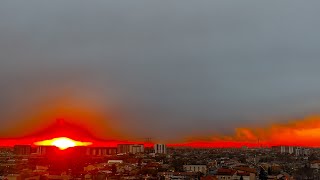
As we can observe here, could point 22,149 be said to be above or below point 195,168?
above

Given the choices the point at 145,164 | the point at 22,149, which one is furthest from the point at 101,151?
the point at 145,164

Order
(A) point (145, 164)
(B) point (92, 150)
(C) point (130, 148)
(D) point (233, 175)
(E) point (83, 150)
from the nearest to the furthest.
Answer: (D) point (233, 175) < (A) point (145, 164) < (C) point (130, 148) < (E) point (83, 150) < (B) point (92, 150)

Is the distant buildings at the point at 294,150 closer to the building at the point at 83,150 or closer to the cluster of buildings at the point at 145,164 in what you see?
the cluster of buildings at the point at 145,164

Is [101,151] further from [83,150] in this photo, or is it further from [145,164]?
[145,164]

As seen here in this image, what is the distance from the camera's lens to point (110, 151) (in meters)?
62.7

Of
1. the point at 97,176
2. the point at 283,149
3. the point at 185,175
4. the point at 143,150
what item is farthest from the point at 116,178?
the point at 283,149

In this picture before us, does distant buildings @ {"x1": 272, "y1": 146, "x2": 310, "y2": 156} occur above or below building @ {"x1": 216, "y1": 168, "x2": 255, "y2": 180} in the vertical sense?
above

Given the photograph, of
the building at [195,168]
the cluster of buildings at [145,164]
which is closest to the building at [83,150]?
the cluster of buildings at [145,164]

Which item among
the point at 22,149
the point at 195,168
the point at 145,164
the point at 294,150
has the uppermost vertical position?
the point at 294,150

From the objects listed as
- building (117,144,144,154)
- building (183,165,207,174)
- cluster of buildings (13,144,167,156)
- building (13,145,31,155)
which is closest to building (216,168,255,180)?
building (183,165,207,174)

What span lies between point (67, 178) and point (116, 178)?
2.80 meters

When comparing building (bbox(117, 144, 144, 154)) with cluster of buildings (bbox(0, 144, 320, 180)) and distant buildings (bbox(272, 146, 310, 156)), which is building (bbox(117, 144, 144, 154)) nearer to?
cluster of buildings (bbox(0, 144, 320, 180))

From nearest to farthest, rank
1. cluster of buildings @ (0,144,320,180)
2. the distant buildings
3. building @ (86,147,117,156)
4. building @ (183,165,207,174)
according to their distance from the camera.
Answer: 1. cluster of buildings @ (0,144,320,180)
2. building @ (183,165,207,174)
3. building @ (86,147,117,156)
4. the distant buildings

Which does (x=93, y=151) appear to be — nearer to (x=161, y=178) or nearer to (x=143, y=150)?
(x=143, y=150)
